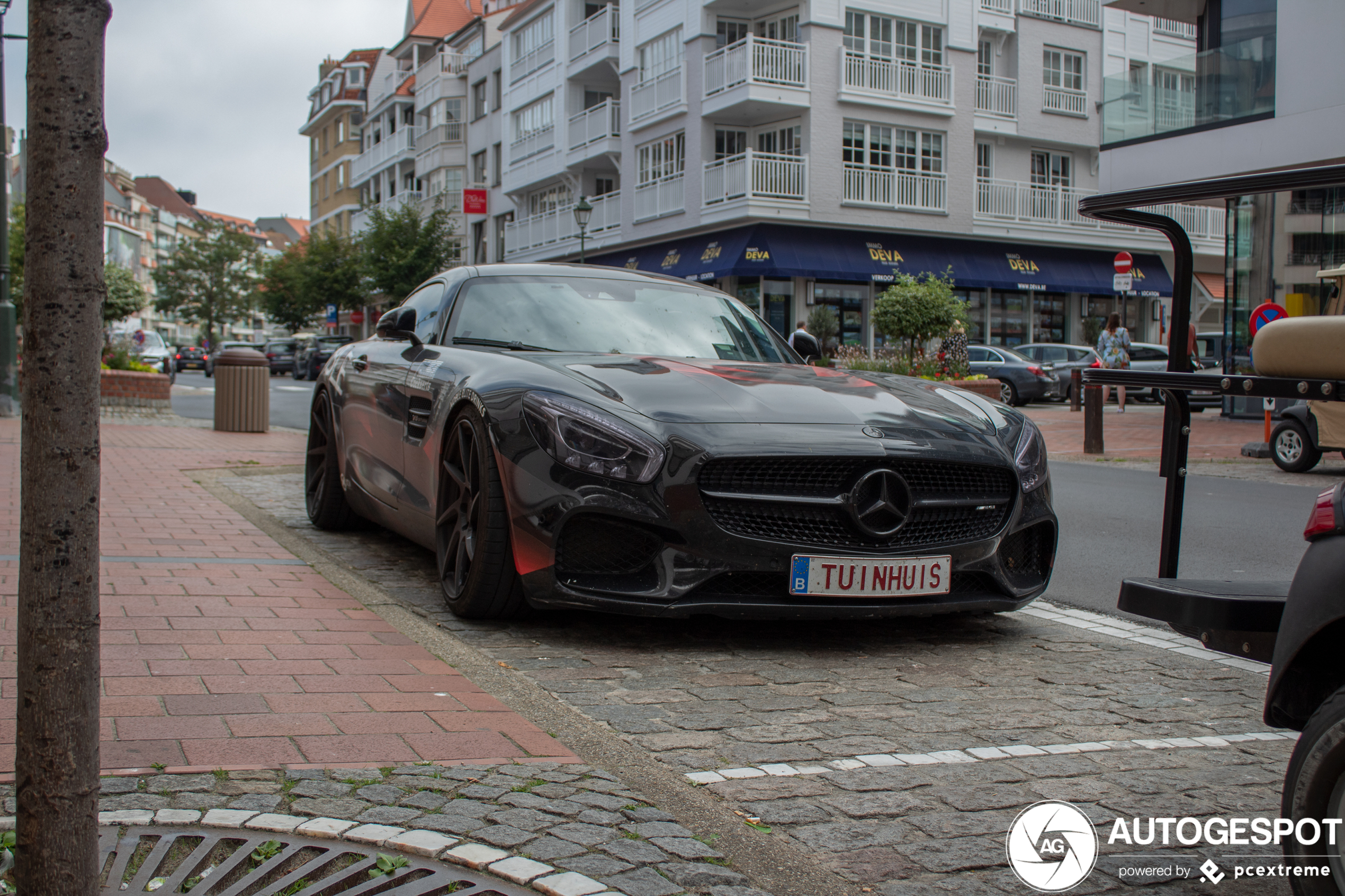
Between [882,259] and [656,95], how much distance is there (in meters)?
8.75

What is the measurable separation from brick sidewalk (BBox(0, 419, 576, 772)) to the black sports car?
573mm

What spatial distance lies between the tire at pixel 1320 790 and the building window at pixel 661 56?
120ft

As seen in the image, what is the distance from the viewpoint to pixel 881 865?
2561 millimetres

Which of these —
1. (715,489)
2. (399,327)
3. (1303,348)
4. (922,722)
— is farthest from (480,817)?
(399,327)

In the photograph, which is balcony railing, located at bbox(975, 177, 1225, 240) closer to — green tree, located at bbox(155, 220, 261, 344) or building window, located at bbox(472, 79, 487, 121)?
building window, located at bbox(472, 79, 487, 121)

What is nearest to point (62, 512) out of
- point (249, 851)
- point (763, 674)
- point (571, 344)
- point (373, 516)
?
point (249, 851)

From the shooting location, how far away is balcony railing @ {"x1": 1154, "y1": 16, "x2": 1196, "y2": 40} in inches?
1672

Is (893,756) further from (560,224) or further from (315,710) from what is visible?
(560,224)

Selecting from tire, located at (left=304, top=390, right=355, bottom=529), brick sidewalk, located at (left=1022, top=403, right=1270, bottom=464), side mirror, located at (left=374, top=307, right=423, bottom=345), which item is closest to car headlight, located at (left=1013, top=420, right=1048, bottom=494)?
side mirror, located at (left=374, top=307, right=423, bottom=345)

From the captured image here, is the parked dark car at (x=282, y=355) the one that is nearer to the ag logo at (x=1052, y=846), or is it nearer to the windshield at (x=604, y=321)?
the windshield at (x=604, y=321)

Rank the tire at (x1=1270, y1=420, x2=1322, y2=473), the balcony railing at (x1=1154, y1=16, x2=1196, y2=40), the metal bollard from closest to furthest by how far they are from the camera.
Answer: the tire at (x1=1270, y1=420, x2=1322, y2=473) → the metal bollard → the balcony railing at (x1=1154, y1=16, x2=1196, y2=40)

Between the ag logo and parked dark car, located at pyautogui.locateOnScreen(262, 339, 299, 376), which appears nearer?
the ag logo

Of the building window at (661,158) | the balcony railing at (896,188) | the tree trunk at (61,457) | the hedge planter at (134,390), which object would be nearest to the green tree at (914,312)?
the balcony railing at (896,188)

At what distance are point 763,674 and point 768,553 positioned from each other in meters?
0.40
